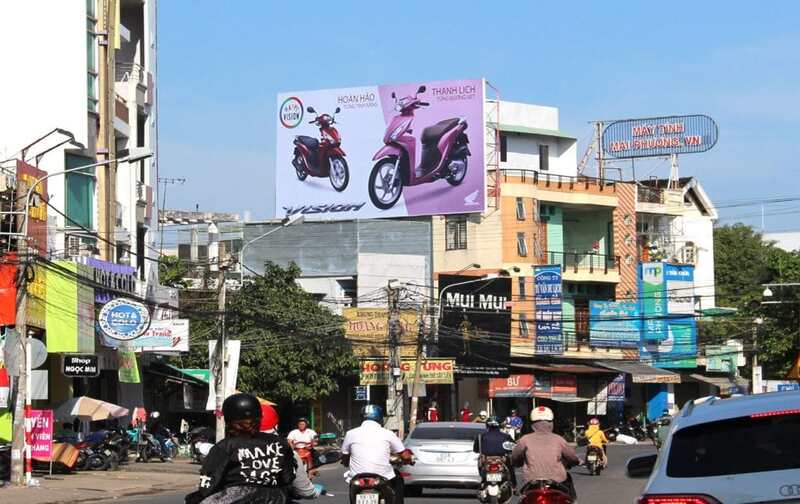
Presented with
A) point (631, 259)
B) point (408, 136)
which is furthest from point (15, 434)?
point (631, 259)

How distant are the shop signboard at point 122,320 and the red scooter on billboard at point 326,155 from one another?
A: 33.3 metres

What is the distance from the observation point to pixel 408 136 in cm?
6581

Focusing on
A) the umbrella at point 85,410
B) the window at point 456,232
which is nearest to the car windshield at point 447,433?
the umbrella at point 85,410

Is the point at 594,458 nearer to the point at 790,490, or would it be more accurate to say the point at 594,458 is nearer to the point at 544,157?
the point at 790,490

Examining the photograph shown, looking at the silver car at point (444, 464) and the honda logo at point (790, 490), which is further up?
the honda logo at point (790, 490)

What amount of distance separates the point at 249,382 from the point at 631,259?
78.4 feet

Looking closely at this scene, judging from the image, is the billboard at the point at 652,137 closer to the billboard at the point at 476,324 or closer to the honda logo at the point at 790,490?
the billboard at the point at 476,324

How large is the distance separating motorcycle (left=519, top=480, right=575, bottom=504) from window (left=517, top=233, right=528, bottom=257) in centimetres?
5281

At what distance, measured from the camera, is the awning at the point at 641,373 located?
224 feet

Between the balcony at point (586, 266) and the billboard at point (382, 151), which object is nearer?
the billboard at point (382, 151)

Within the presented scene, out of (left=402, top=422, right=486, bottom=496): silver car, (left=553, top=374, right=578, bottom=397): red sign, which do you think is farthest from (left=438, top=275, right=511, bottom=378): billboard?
(left=402, top=422, right=486, bottom=496): silver car

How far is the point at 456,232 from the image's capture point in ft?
→ 222

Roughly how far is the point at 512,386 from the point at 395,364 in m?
11.4

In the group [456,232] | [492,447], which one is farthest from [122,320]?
[456,232]
